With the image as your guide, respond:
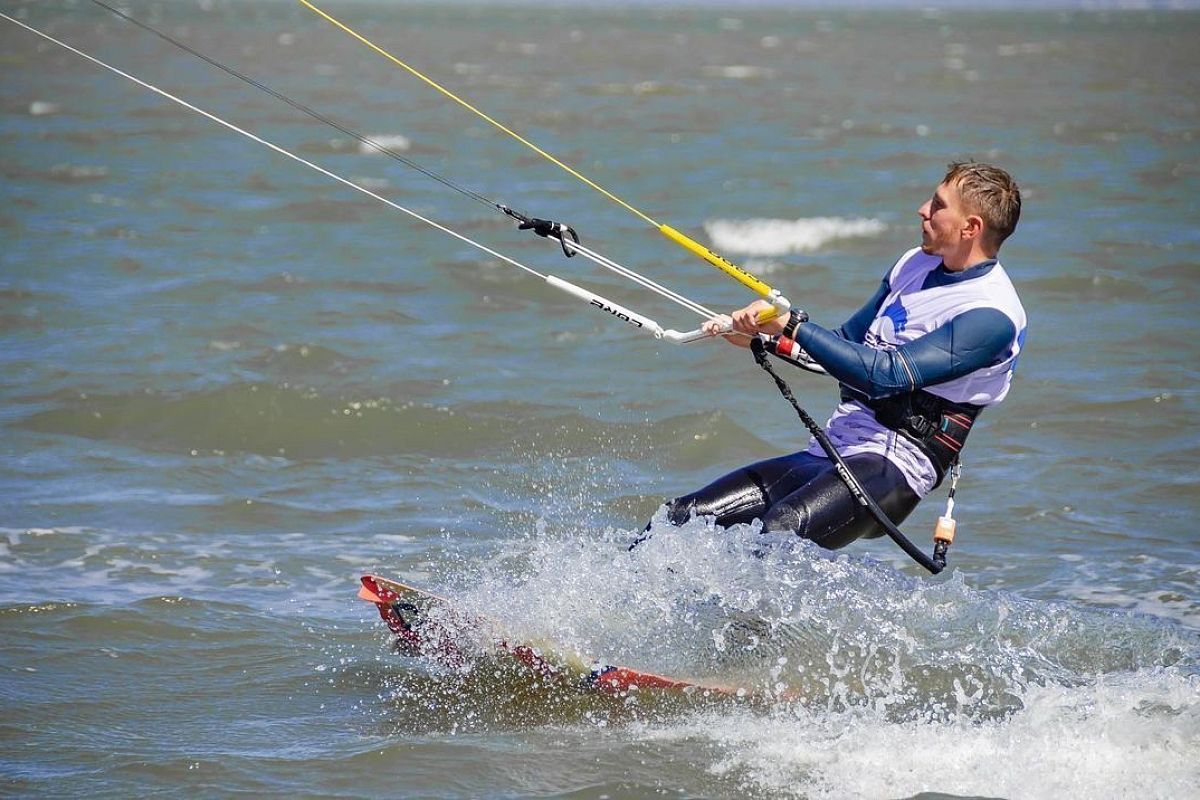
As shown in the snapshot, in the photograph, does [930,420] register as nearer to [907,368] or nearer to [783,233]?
[907,368]

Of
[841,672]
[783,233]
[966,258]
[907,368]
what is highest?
[783,233]

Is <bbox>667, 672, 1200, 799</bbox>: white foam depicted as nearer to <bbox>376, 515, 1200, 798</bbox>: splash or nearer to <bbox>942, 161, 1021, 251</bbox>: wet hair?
<bbox>376, 515, 1200, 798</bbox>: splash

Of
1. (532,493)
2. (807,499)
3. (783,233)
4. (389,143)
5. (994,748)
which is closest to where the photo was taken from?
(994,748)

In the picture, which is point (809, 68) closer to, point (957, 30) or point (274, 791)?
point (274, 791)

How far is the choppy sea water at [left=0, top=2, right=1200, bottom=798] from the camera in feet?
18.6

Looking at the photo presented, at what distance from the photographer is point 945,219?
5668 mm

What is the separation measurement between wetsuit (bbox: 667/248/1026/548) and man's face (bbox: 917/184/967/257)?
0.12m

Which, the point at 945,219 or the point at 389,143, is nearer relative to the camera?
the point at 945,219

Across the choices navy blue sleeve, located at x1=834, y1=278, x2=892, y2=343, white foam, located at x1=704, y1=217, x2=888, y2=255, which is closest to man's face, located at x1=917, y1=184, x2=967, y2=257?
navy blue sleeve, located at x1=834, y1=278, x2=892, y2=343

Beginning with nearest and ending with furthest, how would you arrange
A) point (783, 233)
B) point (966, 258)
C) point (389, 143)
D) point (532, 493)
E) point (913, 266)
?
point (966, 258) → point (913, 266) → point (532, 493) → point (783, 233) → point (389, 143)

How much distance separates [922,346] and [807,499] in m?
0.70

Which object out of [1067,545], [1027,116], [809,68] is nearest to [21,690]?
[1067,545]

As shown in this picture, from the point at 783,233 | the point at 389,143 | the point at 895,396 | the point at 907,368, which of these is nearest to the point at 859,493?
the point at 895,396

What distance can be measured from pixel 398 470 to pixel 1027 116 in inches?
915
